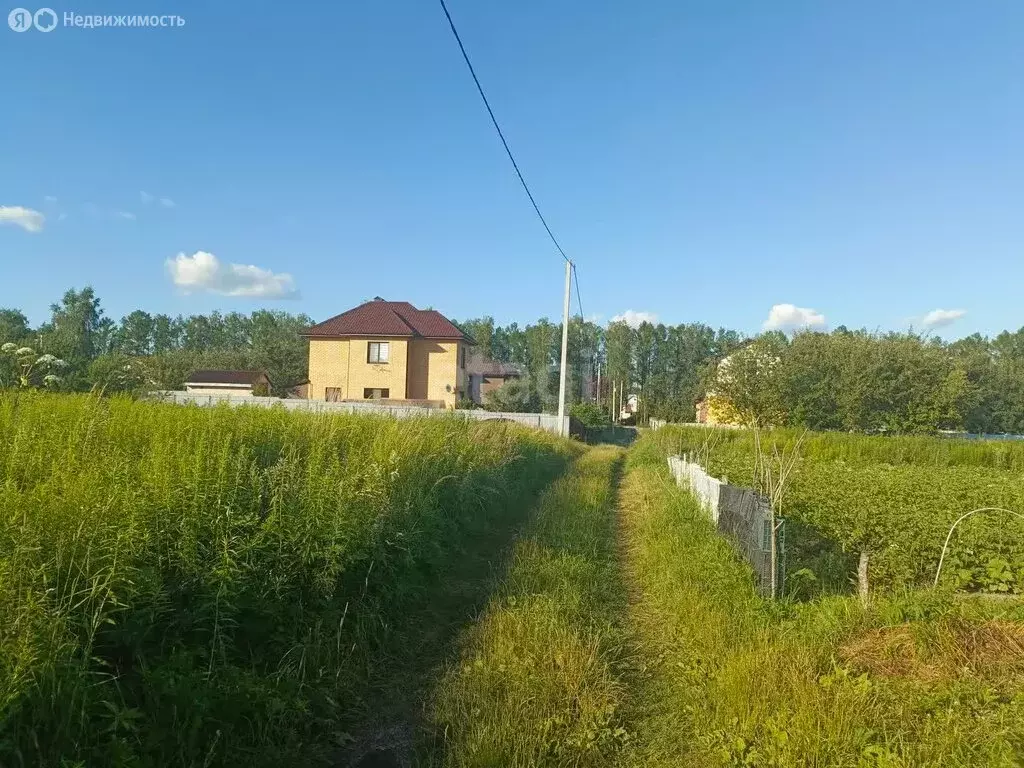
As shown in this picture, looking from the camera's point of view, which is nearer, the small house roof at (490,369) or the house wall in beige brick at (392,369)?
the house wall in beige brick at (392,369)

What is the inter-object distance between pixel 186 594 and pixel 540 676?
2.15m

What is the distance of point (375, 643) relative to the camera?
14.6 feet

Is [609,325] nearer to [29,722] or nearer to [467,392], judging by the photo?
[467,392]

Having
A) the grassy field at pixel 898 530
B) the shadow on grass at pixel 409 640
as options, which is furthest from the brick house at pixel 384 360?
the shadow on grass at pixel 409 640

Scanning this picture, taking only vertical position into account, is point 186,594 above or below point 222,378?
below

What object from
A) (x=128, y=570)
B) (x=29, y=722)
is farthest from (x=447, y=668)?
(x=29, y=722)

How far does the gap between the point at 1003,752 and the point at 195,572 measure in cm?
424

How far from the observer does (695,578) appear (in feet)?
19.7

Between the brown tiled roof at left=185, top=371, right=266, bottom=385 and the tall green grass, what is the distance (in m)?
45.6

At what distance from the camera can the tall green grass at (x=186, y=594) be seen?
2559mm

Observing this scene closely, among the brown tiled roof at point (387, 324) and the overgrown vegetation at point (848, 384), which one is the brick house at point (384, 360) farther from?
the overgrown vegetation at point (848, 384)

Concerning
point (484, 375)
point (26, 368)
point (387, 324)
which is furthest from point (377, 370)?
point (26, 368)

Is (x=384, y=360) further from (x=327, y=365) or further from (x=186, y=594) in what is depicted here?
(x=186, y=594)

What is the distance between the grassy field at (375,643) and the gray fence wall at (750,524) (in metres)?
0.24
